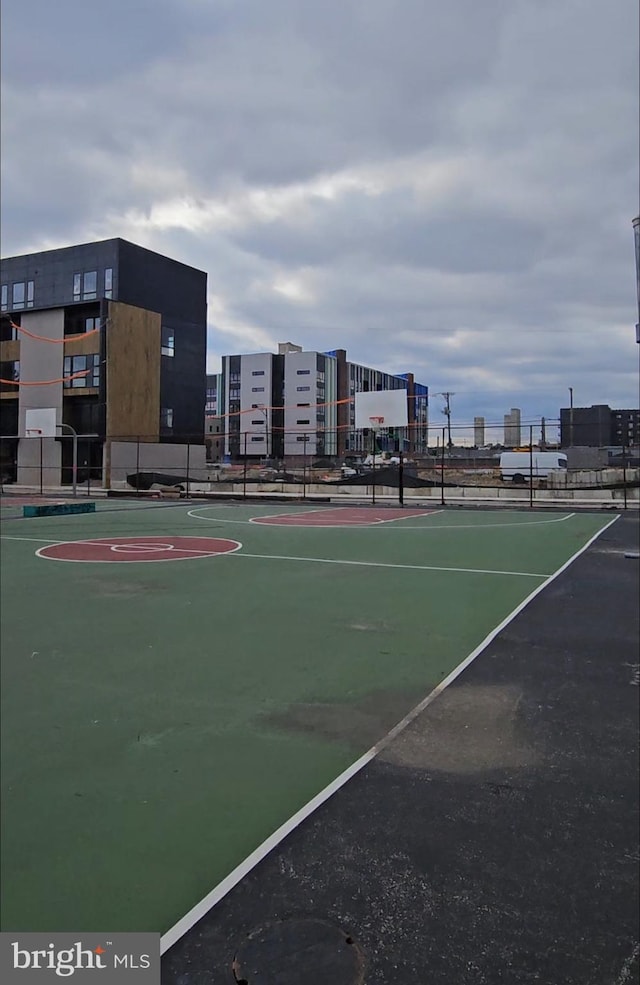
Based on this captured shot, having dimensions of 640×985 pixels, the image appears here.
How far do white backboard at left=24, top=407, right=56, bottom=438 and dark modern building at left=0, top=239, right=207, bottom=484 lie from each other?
2.82ft

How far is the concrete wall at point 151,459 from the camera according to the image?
34.5 m

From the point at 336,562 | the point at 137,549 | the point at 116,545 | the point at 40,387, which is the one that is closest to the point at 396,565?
the point at 336,562

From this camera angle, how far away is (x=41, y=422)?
3628 centimetres

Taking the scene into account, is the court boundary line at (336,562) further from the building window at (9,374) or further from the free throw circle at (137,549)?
the building window at (9,374)

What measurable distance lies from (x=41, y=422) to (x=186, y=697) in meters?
35.8

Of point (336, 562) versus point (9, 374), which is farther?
point (9, 374)

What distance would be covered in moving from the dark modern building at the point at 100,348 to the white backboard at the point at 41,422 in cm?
86

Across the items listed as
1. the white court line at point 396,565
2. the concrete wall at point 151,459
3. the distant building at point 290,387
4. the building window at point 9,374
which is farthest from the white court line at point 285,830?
the distant building at point 290,387

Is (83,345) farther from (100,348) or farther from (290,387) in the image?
(290,387)

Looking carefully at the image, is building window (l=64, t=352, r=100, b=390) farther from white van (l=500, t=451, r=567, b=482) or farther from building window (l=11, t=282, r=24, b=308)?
white van (l=500, t=451, r=567, b=482)

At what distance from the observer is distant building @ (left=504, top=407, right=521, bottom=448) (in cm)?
2604

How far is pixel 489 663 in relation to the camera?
471 centimetres

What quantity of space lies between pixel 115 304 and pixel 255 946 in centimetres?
3729

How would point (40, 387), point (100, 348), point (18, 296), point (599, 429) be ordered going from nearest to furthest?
1. point (599, 429)
2. point (100, 348)
3. point (40, 387)
4. point (18, 296)
